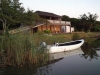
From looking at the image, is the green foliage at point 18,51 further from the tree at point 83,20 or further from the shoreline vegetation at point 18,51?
the tree at point 83,20

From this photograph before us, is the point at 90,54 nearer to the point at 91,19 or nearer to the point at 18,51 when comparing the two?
the point at 18,51

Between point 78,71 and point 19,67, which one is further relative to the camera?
point 19,67

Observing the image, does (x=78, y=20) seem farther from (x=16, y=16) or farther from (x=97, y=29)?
(x=16, y=16)

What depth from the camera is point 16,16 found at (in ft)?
85.3

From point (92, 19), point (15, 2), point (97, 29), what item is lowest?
point (97, 29)

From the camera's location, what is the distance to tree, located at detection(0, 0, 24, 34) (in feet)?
81.5

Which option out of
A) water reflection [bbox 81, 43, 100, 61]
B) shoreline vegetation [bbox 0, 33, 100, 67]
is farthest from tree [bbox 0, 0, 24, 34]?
shoreline vegetation [bbox 0, 33, 100, 67]

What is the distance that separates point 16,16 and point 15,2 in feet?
8.55

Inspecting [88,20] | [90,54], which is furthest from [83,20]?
[90,54]

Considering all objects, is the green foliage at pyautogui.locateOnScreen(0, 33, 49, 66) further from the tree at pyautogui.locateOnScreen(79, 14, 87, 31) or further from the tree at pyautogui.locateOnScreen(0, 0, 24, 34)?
the tree at pyautogui.locateOnScreen(79, 14, 87, 31)

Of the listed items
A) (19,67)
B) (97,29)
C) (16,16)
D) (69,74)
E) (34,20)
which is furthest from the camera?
(97,29)

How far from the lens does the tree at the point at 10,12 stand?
24.8 m

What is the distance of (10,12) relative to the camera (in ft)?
83.1

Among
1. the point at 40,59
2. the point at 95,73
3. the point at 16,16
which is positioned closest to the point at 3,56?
the point at 40,59
